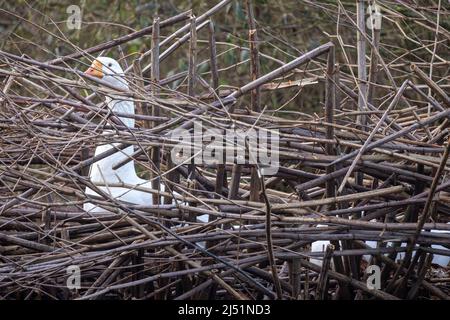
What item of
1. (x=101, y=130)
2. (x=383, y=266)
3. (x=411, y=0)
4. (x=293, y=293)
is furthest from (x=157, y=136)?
(x=411, y=0)

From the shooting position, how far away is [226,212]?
10.5ft

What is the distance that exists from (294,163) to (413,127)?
50 cm

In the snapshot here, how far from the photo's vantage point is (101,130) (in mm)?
3271
